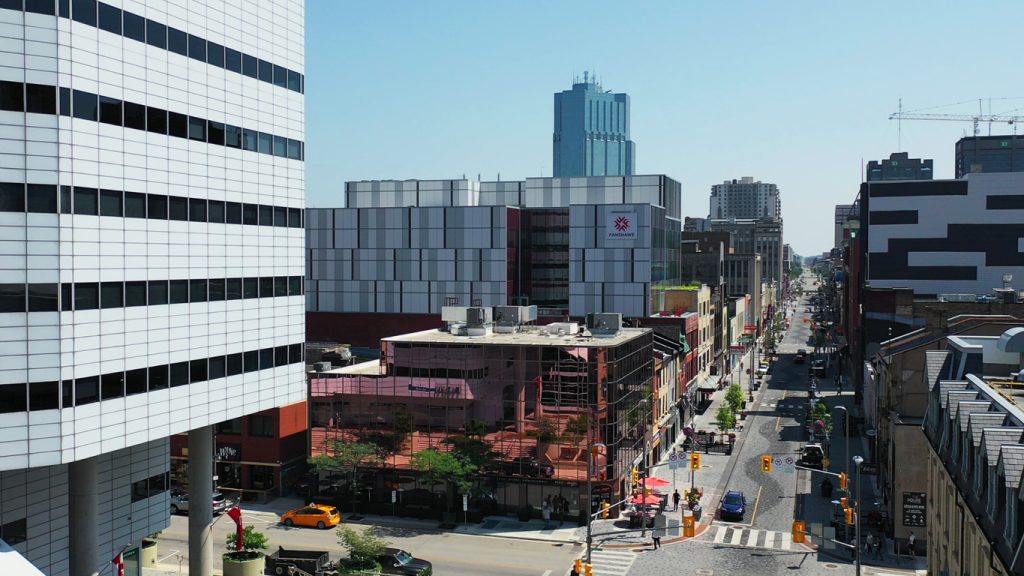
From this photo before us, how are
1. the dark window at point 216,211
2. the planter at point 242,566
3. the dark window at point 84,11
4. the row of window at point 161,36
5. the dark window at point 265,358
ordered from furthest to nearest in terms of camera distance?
the planter at point 242,566
the dark window at point 265,358
the dark window at point 216,211
the dark window at point 84,11
the row of window at point 161,36

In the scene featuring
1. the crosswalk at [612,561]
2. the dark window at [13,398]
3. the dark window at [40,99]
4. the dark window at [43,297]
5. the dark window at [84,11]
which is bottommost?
the crosswalk at [612,561]

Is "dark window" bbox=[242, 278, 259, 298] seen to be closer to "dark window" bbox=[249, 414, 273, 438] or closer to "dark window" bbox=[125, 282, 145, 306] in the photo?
"dark window" bbox=[125, 282, 145, 306]

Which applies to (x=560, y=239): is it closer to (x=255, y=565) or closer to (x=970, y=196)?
(x=970, y=196)

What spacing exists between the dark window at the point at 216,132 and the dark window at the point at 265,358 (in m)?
10.4

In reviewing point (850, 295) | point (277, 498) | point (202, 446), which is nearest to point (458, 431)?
point (277, 498)

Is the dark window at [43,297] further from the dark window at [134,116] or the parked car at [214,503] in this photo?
the parked car at [214,503]

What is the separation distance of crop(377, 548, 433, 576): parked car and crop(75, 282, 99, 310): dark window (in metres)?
23.2

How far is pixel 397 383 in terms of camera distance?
221 feet

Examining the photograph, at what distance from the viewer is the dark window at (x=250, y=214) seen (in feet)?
147

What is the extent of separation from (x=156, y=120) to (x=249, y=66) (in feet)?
24.1

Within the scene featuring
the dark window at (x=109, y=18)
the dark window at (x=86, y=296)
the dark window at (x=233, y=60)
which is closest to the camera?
the dark window at (x=86, y=296)

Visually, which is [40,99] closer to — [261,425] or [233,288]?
[233,288]

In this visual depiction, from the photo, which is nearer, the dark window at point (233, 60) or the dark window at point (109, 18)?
the dark window at point (109, 18)

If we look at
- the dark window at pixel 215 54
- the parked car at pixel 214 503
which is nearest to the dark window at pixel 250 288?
the dark window at pixel 215 54
